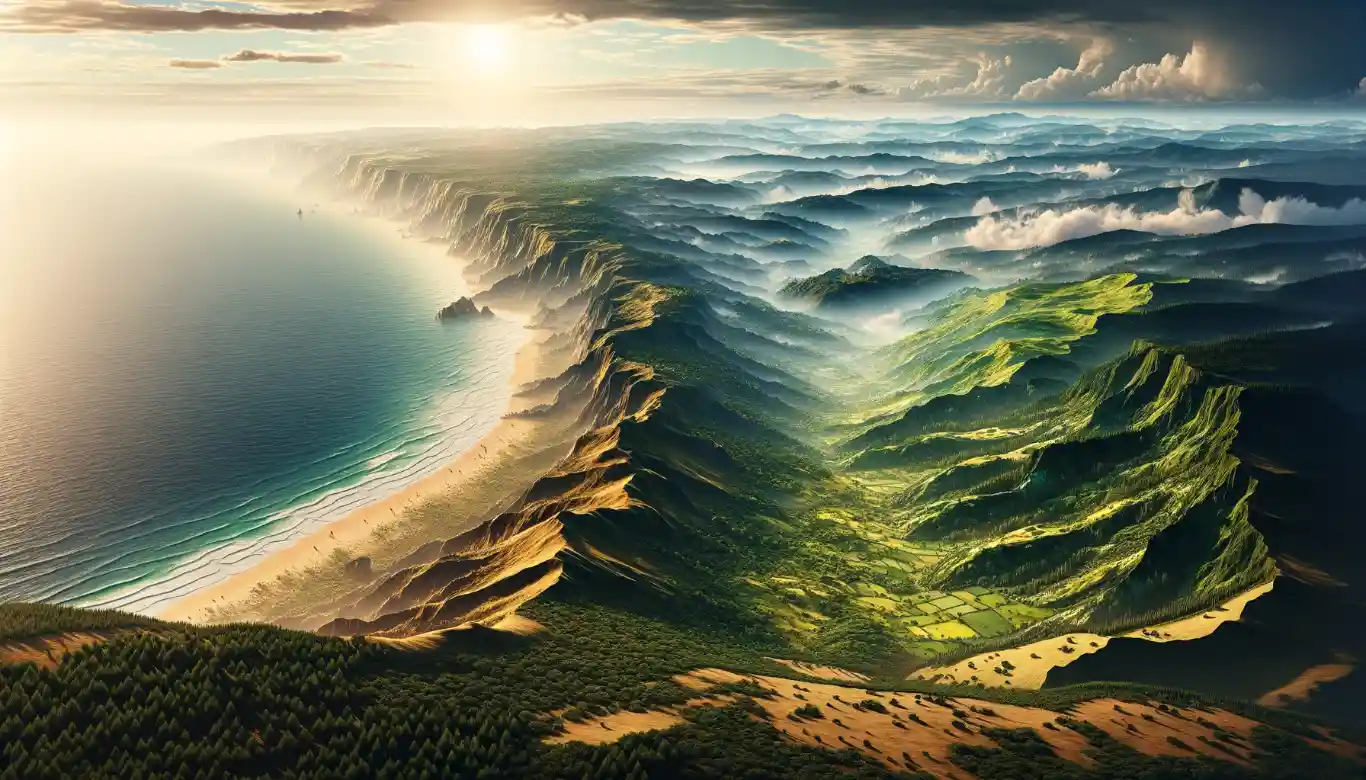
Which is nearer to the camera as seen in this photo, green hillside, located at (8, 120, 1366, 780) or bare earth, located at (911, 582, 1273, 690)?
green hillside, located at (8, 120, 1366, 780)

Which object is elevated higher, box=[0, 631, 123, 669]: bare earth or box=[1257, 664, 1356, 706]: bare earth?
box=[0, 631, 123, 669]: bare earth

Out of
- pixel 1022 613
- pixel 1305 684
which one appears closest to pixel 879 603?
pixel 1022 613

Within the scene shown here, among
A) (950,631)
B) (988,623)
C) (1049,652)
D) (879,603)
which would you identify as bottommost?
(988,623)

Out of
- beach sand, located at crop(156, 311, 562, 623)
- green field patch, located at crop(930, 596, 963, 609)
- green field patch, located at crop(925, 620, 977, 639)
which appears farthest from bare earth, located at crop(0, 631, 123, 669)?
green field patch, located at crop(930, 596, 963, 609)

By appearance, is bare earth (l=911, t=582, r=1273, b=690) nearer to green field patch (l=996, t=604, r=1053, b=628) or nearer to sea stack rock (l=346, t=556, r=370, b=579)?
green field patch (l=996, t=604, r=1053, b=628)

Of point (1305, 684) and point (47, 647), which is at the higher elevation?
point (47, 647)

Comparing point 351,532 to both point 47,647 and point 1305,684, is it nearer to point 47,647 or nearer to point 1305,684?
point 47,647

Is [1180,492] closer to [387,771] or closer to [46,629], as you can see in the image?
[387,771]
